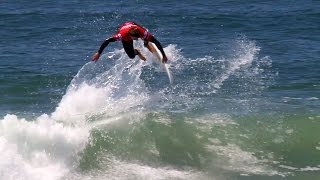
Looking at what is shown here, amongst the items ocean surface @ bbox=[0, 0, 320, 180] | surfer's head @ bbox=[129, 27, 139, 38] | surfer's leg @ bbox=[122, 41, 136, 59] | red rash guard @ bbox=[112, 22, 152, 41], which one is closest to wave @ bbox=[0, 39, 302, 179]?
ocean surface @ bbox=[0, 0, 320, 180]

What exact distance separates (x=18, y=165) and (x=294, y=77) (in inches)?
472

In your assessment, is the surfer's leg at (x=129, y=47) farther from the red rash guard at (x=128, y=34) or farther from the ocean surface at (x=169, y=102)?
the ocean surface at (x=169, y=102)

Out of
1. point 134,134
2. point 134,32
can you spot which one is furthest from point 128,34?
point 134,134

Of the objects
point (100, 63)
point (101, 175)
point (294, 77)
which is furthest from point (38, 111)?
point (294, 77)

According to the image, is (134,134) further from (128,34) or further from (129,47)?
(128,34)

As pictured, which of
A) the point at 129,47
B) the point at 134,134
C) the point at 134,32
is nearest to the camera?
the point at 134,32

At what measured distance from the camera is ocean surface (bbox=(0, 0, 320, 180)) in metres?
15.4

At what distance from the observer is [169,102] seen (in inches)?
787

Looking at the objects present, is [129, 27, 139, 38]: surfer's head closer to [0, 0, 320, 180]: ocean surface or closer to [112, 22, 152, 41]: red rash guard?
[112, 22, 152, 41]: red rash guard

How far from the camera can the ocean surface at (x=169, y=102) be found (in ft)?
50.4

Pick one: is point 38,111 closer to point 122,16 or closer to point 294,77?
point 294,77

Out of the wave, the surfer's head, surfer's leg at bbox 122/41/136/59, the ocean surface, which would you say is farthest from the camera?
surfer's leg at bbox 122/41/136/59

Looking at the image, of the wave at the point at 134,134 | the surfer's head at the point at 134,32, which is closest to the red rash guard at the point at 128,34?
the surfer's head at the point at 134,32

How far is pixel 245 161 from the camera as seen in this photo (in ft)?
51.6
